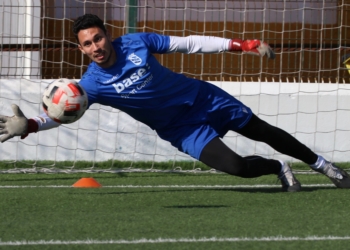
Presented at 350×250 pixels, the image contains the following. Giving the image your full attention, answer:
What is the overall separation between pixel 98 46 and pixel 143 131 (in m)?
3.40

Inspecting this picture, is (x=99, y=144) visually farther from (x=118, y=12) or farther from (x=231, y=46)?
(x=231, y=46)

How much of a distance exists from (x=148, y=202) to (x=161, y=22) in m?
4.36

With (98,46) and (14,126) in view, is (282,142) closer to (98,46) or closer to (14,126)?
(98,46)

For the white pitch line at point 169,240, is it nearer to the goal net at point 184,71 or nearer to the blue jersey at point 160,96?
the blue jersey at point 160,96

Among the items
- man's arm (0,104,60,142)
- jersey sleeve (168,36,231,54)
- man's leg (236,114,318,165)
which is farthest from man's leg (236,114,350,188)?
man's arm (0,104,60,142)

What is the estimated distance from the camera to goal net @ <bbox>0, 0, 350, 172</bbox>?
9.29 m

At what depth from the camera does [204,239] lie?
14.9 ft

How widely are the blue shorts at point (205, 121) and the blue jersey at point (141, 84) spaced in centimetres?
8

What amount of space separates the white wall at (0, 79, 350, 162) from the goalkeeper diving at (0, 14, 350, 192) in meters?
2.70

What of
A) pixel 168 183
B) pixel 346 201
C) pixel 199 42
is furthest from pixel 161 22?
pixel 346 201

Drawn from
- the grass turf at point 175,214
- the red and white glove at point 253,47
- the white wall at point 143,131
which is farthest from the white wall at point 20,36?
the red and white glove at point 253,47

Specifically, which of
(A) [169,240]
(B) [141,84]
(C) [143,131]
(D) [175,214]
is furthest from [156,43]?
(C) [143,131]

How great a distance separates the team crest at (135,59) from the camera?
609 cm

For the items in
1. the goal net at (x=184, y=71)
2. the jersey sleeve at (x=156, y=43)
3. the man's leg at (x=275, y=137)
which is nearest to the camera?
the jersey sleeve at (x=156, y=43)
